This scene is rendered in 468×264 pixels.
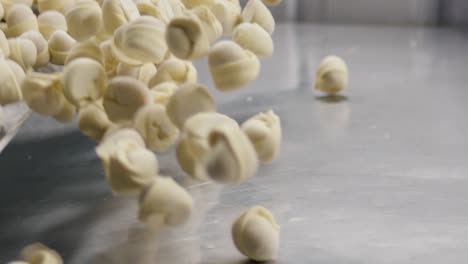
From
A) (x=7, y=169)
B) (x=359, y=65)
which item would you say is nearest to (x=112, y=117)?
(x=7, y=169)

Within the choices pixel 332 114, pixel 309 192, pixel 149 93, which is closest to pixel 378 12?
pixel 332 114

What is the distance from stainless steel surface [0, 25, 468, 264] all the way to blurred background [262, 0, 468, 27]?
720mm

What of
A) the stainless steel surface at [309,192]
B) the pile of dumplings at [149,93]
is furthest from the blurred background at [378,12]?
the pile of dumplings at [149,93]

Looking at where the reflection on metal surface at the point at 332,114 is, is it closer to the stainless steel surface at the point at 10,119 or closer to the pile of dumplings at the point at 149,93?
the pile of dumplings at the point at 149,93

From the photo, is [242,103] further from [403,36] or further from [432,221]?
[403,36]

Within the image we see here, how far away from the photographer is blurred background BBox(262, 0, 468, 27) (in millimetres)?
1618

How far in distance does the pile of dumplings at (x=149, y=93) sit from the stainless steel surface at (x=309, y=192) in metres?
0.05

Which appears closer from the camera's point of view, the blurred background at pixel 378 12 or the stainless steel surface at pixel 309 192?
the stainless steel surface at pixel 309 192

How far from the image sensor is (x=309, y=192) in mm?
602

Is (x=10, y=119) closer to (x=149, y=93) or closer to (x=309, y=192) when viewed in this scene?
(x=149, y=93)

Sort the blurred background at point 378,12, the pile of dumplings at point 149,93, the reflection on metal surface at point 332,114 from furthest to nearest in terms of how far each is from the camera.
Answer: the blurred background at point 378,12, the reflection on metal surface at point 332,114, the pile of dumplings at point 149,93

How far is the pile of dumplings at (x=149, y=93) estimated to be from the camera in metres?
0.41

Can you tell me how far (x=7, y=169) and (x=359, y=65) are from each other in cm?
63

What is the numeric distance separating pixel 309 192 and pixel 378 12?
46.1 inches
